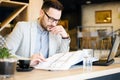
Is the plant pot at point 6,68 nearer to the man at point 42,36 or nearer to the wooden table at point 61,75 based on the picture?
the wooden table at point 61,75

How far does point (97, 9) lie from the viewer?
27.9 ft

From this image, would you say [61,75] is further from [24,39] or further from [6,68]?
[24,39]

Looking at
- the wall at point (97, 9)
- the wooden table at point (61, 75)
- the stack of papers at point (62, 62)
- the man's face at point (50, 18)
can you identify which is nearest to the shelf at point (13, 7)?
the man's face at point (50, 18)

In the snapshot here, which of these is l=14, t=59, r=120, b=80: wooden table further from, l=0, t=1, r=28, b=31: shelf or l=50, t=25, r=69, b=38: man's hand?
l=0, t=1, r=28, b=31: shelf

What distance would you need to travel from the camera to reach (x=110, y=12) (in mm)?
8164

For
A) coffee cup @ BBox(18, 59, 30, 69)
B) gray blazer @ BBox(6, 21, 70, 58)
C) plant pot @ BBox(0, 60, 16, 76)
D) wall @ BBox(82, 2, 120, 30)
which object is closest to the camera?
plant pot @ BBox(0, 60, 16, 76)

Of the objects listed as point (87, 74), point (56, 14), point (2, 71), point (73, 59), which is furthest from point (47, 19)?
point (2, 71)

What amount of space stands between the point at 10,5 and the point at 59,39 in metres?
1.03

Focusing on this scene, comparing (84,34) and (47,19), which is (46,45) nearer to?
(47,19)

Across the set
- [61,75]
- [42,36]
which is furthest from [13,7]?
[61,75]

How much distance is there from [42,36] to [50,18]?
0.85 ft

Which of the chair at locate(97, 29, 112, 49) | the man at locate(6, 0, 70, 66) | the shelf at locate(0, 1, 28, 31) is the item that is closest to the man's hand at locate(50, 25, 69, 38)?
the man at locate(6, 0, 70, 66)

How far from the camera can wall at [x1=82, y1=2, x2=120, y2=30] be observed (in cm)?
799

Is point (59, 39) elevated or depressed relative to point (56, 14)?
depressed
